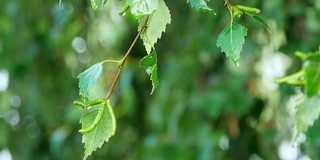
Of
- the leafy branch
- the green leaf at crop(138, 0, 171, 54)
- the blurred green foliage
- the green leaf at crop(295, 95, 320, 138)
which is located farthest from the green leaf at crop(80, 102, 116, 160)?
the blurred green foliage

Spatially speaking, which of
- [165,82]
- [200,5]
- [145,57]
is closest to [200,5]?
[200,5]

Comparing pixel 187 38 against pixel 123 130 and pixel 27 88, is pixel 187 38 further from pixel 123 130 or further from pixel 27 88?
pixel 27 88

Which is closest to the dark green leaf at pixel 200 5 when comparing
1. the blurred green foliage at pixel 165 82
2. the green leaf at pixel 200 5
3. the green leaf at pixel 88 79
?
the green leaf at pixel 200 5

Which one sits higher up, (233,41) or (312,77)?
(233,41)

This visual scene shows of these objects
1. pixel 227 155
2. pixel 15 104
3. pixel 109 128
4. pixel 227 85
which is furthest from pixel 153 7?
pixel 15 104

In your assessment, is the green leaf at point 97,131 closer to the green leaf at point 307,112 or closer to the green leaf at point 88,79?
the green leaf at point 88,79

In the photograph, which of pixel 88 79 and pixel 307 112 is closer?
pixel 88 79

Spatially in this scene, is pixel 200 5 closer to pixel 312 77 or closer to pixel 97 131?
pixel 97 131
